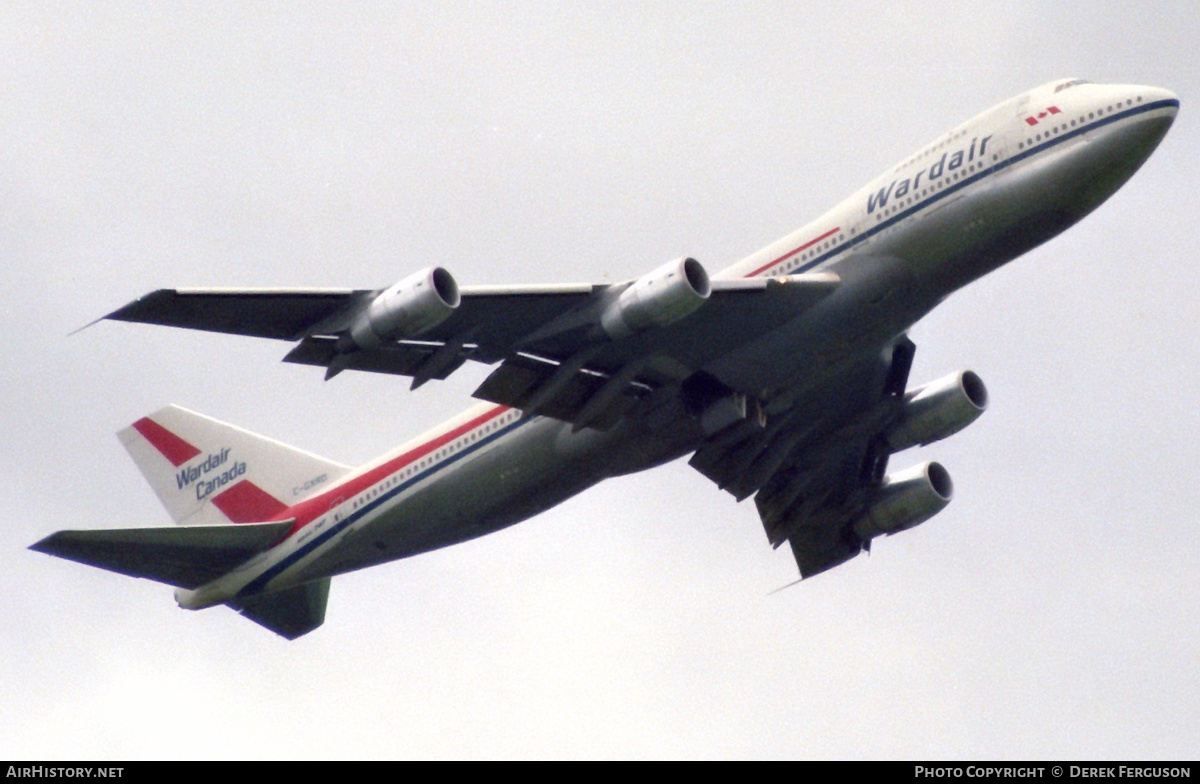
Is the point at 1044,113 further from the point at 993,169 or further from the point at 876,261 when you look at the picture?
the point at 876,261

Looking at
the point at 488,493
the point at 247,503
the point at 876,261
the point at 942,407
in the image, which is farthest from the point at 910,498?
the point at 247,503

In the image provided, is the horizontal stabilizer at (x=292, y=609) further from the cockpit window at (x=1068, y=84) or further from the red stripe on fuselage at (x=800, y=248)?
the cockpit window at (x=1068, y=84)

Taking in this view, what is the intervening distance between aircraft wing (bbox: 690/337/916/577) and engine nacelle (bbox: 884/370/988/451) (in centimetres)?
61

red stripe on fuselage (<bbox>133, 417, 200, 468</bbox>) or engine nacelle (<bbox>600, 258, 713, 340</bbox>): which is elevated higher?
red stripe on fuselage (<bbox>133, 417, 200, 468</bbox>)

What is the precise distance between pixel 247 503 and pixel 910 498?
61.6 ft

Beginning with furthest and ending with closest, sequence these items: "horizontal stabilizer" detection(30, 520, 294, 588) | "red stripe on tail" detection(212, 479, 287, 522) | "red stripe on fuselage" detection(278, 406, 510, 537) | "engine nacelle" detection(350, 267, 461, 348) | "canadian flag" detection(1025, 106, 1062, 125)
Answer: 1. "red stripe on tail" detection(212, 479, 287, 522)
2. "red stripe on fuselage" detection(278, 406, 510, 537)
3. "horizontal stabilizer" detection(30, 520, 294, 588)
4. "canadian flag" detection(1025, 106, 1062, 125)
5. "engine nacelle" detection(350, 267, 461, 348)

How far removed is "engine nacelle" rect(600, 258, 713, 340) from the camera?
35.0 meters

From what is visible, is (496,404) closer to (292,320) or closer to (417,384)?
(417,384)

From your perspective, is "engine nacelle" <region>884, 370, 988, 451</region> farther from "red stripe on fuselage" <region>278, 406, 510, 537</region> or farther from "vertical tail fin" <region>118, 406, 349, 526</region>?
"vertical tail fin" <region>118, 406, 349, 526</region>

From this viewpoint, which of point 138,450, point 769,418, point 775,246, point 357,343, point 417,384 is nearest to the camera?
→ point 357,343

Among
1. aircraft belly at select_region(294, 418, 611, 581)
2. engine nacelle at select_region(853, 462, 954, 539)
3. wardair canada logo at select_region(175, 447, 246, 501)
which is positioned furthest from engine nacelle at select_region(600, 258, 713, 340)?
wardair canada logo at select_region(175, 447, 246, 501)

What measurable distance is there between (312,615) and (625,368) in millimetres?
14405

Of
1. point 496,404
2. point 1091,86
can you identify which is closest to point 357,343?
point 496,404

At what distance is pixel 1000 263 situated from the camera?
37500 millimetres
